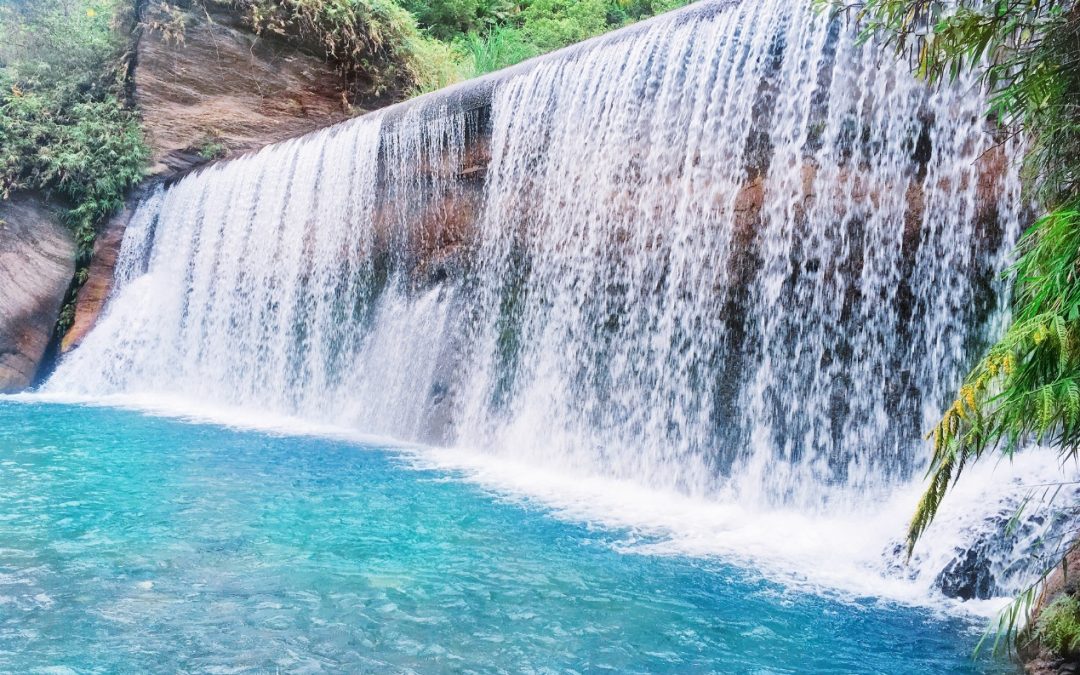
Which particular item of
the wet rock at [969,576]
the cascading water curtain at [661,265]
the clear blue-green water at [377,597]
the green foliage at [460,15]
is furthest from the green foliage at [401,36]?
the wet rock at [969,576]

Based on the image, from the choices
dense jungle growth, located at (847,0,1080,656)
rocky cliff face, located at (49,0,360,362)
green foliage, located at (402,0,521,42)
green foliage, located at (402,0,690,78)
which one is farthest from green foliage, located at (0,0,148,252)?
dense jungle growth, located at (847,0,1080,656)

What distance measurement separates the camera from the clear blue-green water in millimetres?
3391

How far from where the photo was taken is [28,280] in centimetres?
1303

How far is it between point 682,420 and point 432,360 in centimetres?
360

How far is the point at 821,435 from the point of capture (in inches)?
239

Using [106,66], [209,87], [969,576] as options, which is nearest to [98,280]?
[209,87]

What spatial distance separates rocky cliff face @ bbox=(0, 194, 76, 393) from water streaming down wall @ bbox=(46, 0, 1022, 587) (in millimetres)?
2796

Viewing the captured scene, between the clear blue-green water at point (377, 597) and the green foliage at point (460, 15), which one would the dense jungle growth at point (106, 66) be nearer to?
the green foliage at point (460, 15)

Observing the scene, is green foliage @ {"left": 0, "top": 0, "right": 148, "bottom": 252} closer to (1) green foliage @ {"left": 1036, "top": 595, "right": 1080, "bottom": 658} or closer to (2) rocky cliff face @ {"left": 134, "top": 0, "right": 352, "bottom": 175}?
(2) rocky cliff face @ {"left": 134, "top": 0, "right": 352, "bottom": 175}

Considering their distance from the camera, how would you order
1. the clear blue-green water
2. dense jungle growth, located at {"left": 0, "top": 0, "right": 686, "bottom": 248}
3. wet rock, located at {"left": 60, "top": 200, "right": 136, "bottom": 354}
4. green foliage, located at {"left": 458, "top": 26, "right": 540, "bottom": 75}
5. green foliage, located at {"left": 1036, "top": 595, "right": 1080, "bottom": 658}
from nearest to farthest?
green foliage, located at {"left": 1036, "top": 595, "right": 1080, "bottom": 658} < the clear blue-green water < wet rock, located at {"left": 60, "top": 200, "right": 136, "bottom": 354} < dense jungle growth, located at {"left": 0, "top": 0, "right": 686, "bottom": 248} < green foliage, located at {"left": 458, "top": 26, "right": 540, "bottom": 75}

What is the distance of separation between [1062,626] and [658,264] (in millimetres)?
4875

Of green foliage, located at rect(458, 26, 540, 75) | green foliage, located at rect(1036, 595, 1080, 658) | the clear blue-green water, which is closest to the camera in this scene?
green foliage, located at rect(1036, 595, 1080, 658)

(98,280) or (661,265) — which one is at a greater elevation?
(661,265)

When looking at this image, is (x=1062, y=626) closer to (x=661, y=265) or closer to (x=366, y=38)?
(x=661, y=265)
